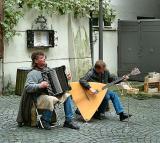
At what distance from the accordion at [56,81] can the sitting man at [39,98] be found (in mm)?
93

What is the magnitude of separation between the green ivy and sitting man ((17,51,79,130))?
4.10 meters

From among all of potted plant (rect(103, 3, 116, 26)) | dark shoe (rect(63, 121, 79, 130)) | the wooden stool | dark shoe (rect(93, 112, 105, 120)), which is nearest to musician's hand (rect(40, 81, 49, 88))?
dark shoe (rect(63, 121, 79, 130))

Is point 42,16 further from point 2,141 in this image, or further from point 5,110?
point 2,141

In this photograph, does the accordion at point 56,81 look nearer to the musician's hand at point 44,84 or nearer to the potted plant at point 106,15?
the musician's hand at point 44,84

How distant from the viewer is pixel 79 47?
48.6ft

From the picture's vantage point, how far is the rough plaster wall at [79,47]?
14.6 metres

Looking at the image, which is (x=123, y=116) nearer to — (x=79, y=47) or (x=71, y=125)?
(x=71, y=125)

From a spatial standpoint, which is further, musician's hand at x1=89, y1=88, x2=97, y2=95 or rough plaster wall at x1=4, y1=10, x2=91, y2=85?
rough plaster wall at x1=4, y1=10, x2=91, y2=85

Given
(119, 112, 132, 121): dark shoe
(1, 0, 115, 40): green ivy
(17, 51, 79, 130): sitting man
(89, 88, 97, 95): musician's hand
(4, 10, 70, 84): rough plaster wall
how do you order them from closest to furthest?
(17, 51, 79, 130): sitting man → (89, 88, 97, 95): musician's hand → (119, 112, 132, 121): dark shoe → (1, 0, 115, 40): green ivy → (4, 10, 70, 84): rough plaster wall

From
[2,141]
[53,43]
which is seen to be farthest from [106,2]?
[2,141]

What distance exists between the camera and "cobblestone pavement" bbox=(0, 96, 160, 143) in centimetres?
804

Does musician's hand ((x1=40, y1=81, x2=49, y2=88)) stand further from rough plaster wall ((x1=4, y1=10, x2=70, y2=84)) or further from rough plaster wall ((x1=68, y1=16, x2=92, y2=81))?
rough plaster wall ((x1=68, y1=16, x2=92, y2=81))

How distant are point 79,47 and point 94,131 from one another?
6.36 metres

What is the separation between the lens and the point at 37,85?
845 cm
